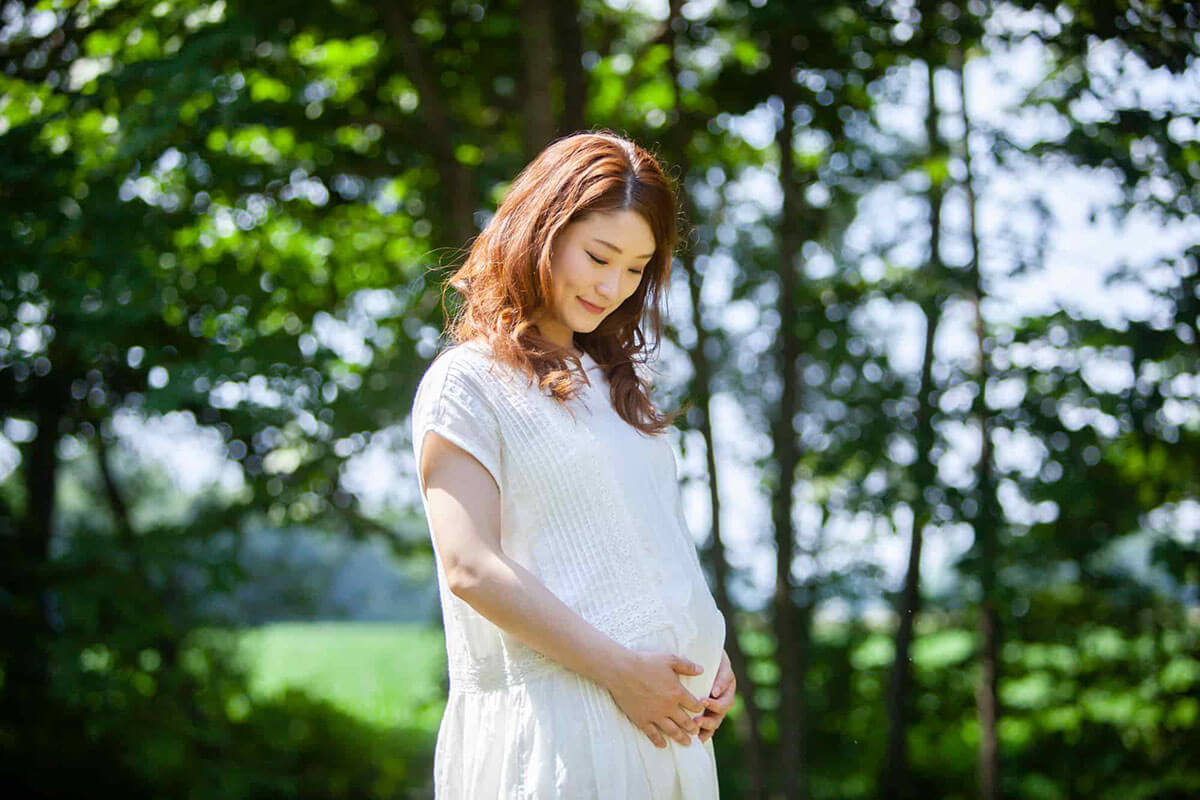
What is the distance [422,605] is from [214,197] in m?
5.66

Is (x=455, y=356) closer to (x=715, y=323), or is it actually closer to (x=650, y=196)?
(x=650, y=196)

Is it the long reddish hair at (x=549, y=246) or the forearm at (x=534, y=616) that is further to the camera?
the long reddish hair at (x=549, y=246)

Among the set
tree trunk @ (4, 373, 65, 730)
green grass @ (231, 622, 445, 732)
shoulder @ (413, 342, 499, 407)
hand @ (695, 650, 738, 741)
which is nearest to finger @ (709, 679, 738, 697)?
hand @ (695, 650, 738, 741)

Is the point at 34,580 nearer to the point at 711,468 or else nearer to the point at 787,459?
the point at 711,468

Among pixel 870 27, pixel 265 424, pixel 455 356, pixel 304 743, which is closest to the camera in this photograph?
pixel 455 356

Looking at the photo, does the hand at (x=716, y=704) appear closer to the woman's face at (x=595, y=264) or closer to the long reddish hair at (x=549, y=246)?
the long reddish hair at (x=549, y=246)

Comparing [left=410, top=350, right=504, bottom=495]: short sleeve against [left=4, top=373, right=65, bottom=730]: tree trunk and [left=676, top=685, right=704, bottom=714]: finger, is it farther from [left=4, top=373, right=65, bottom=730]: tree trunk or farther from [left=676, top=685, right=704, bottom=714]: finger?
[left=4, top=373, right=65, bottom=730]: tree trunk

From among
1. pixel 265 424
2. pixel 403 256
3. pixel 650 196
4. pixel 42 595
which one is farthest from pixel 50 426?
pixel 650 196

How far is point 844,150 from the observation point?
4789mm

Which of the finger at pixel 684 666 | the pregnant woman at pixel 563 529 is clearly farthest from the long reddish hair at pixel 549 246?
the finger at pixel 684 666

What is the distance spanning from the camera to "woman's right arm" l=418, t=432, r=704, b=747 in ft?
4.56

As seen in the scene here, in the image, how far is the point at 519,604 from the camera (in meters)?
1.38

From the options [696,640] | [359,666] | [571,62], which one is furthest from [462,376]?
[359,666]

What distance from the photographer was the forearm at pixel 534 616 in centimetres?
138
